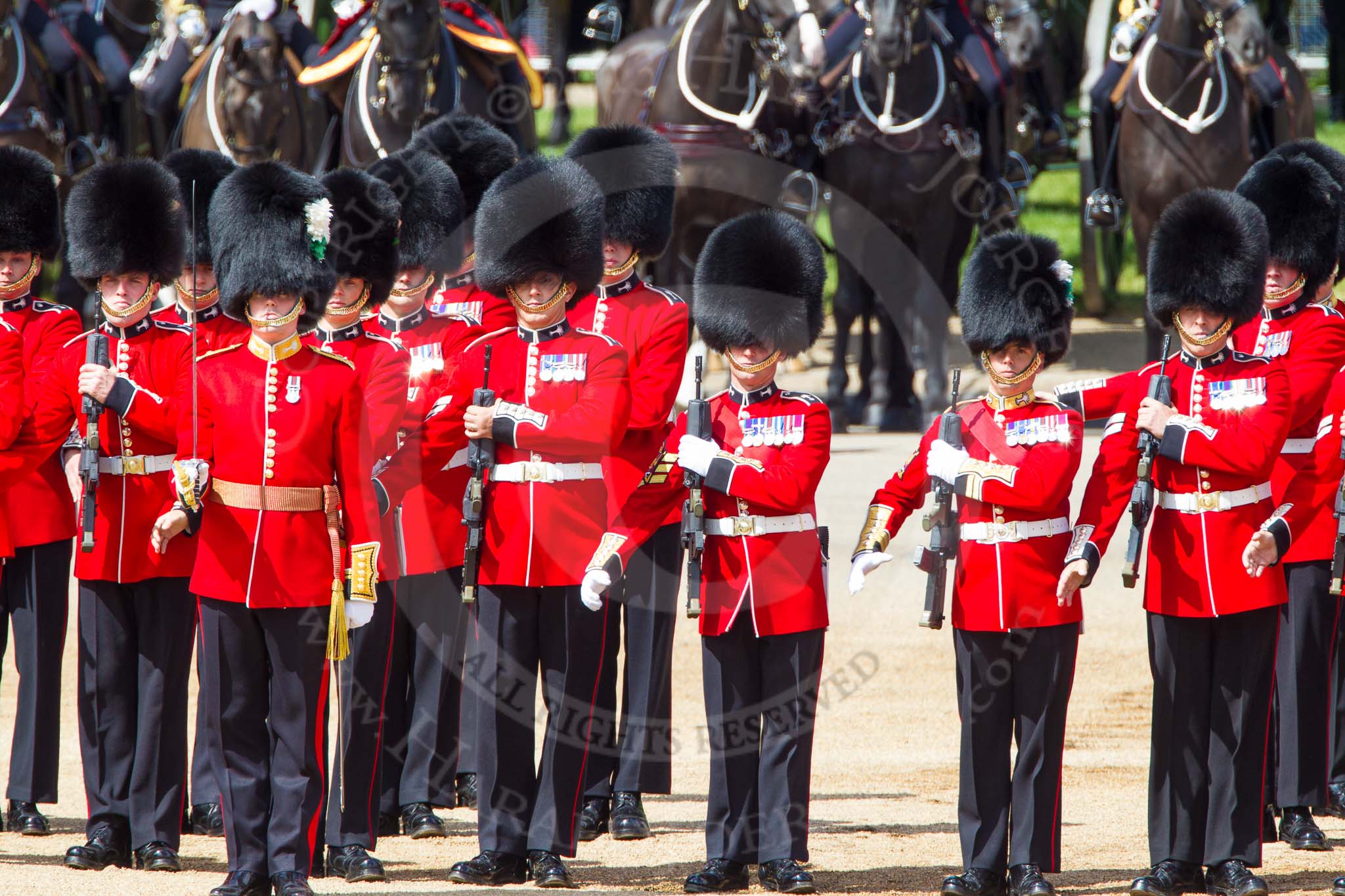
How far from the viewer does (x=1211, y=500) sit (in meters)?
4.91

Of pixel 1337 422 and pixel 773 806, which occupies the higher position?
pixel 1337 422

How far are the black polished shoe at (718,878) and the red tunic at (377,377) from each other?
959 mm

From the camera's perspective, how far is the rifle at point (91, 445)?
509 cm

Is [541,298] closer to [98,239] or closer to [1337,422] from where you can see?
[98,239]

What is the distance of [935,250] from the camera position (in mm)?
10312

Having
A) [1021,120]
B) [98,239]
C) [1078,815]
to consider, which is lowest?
[1078,815]

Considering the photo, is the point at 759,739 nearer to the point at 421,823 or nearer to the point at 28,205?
the point at 421,823

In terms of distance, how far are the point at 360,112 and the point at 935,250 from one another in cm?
265

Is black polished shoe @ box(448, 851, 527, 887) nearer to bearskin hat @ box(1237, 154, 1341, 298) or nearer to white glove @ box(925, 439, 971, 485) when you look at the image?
white glove @ box(925, 439, 971, 485)

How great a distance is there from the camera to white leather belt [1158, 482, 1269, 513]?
4906mm

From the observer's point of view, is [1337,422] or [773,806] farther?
[1337,422]

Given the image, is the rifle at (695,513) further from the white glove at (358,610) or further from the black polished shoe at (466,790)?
the black polished shoe at (466,790)

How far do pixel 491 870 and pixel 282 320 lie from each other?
4.15 ft

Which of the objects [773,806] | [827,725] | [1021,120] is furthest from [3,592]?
[1021,120]
